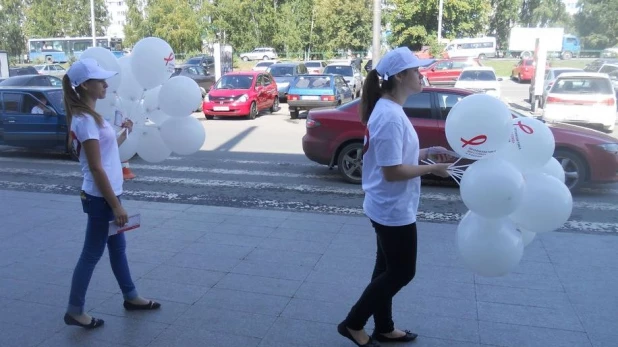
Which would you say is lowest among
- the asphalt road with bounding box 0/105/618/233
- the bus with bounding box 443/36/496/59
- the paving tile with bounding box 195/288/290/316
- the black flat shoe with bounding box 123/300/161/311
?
the asphalt road with bounding box 0/105/618/233

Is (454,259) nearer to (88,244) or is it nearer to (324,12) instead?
(88,244)

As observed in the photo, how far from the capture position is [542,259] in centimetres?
535

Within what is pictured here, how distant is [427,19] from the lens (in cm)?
4697

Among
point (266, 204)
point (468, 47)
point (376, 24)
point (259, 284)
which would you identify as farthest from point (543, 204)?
point (468, 47)

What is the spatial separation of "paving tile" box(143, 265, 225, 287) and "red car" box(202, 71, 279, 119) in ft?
45.2

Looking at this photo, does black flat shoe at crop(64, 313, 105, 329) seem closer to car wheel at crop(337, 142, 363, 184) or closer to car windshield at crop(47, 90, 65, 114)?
car wheel at crop(337, 142, 363, 184)

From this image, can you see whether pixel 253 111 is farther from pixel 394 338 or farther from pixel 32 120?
pixel 394 338

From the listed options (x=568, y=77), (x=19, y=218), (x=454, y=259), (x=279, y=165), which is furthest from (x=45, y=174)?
(x=568, y=77)

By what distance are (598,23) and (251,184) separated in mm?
78337

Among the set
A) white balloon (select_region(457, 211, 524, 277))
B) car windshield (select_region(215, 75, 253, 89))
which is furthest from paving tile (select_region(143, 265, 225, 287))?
car windshield (select_region(215, 75, 253, 89))

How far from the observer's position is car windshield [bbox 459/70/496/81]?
75.7ft

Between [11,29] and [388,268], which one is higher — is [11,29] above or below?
above

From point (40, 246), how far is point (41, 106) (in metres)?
6.93

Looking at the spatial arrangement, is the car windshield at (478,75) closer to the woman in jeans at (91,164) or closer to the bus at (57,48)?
the woman in jeans at (91,164)
